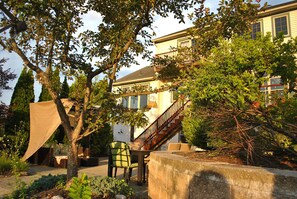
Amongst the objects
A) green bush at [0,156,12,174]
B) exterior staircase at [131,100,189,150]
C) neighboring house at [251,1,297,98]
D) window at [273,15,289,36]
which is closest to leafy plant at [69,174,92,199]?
green bush at [0,156,12,174]

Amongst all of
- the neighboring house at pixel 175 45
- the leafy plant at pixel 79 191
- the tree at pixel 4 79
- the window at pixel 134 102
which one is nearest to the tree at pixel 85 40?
the leafy plant at pixel 79 191

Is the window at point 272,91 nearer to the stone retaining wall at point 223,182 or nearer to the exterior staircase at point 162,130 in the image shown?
the stone retaining wall at point 223,182

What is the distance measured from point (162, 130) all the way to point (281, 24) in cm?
909

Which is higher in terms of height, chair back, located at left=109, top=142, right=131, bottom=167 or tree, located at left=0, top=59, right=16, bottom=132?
tree, located at left=0, top=59, right=16, bottom=132

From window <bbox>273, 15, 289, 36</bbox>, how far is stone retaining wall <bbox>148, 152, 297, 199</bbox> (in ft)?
44.0

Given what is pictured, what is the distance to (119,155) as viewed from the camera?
6.92m

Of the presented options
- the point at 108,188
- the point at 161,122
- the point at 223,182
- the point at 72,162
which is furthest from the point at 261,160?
the point at 161,122

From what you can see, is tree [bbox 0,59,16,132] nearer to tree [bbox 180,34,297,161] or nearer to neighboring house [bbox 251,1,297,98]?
tree [bbox 180,34,297,161]

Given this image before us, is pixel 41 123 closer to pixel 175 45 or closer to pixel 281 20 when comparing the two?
pixel 175 45

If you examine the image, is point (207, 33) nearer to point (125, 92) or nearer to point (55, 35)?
point (125, 92)

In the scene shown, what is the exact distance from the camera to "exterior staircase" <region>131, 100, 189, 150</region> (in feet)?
41.0

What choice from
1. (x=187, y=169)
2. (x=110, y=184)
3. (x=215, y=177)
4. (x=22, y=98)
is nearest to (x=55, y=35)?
(x=110, y=184)

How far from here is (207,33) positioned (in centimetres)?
510

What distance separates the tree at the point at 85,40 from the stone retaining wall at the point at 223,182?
1.94 m
